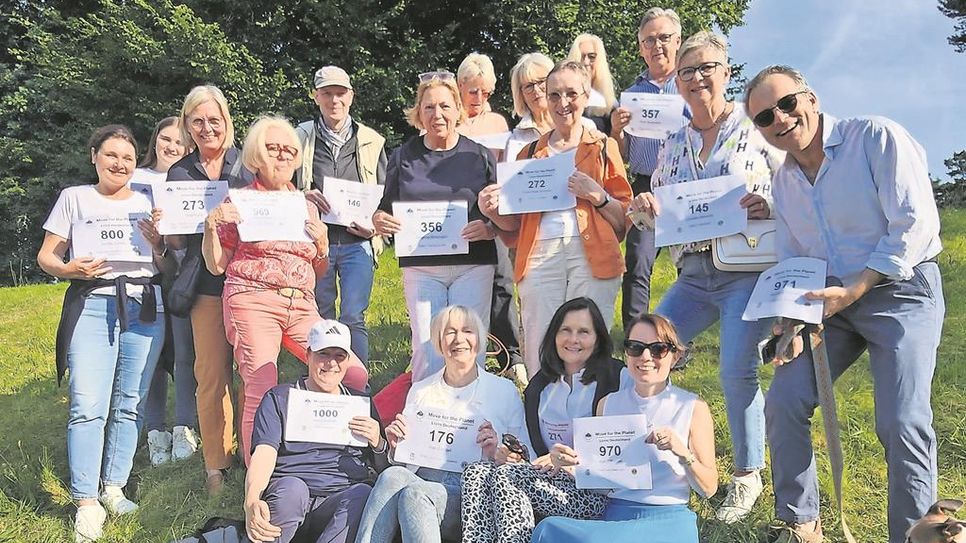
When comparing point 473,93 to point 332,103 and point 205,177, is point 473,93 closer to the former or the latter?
point 332,103

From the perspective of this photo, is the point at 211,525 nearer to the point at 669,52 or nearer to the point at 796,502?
the point at 796,502

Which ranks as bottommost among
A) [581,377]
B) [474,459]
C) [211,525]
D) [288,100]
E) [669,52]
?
[211,525]

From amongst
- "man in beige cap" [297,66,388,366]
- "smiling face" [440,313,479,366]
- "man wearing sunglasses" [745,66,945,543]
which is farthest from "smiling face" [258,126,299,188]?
"man wearing sunglasses" [745,66,945,543]

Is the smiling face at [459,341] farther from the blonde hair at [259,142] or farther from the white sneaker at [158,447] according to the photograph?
the white sneaker at [158,447]

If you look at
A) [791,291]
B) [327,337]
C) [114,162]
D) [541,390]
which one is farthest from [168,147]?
[791,291]

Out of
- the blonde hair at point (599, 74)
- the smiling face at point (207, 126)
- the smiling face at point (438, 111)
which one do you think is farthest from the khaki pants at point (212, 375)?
the blonde hair at point (599, 74)

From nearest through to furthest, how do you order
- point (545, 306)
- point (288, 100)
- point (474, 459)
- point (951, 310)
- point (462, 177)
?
point (474, 459)
point (545, 306)
point (462, 177)
point (951, 310)
point (288, 100)

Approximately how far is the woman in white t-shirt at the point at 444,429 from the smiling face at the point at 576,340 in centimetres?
36

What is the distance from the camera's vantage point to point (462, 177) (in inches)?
199

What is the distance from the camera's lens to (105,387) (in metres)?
4.88

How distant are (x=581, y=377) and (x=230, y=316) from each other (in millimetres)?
2087

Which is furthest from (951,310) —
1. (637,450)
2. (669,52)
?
(637,450)

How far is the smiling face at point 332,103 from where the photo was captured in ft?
18.1

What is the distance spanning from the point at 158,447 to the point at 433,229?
2.80 metres
